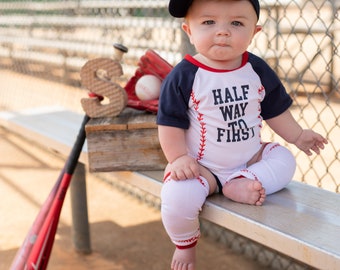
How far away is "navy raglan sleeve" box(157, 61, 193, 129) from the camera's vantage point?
1557 mm

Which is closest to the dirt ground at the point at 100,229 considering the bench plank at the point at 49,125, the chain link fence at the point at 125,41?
the bench plank at the point at 49,125

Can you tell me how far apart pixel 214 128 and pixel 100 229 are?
1689mm

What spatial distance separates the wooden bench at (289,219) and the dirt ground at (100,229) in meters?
0.86

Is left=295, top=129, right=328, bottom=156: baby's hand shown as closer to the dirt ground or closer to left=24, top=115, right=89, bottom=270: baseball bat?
left=24, top=115, right=89, bottom=270: baseball bat

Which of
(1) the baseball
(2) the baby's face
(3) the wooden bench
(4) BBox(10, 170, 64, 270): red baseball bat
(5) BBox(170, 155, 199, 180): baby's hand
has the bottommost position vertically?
(4) BBox(10, 170, 64, 270): red baseball bat

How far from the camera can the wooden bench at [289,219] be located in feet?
4.29

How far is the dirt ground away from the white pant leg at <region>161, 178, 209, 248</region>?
111 cm

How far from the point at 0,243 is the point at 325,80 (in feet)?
A: 13.3

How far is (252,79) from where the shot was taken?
1.61 meters

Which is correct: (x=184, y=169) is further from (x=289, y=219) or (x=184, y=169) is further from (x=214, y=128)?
(x=289, y=219)

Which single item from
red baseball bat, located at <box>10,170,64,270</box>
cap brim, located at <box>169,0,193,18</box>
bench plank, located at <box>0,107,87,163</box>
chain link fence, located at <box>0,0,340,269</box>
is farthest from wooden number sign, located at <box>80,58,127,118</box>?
chain link fence, located at <box>0,0,340,269</box>

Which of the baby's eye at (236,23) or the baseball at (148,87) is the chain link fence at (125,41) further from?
the baby's eye at (236,23)

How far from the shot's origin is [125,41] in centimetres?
642

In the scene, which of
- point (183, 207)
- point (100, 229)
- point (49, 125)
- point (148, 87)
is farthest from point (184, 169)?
point (100, 229)
